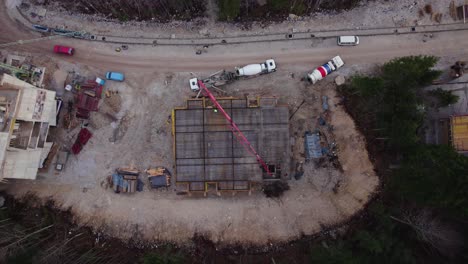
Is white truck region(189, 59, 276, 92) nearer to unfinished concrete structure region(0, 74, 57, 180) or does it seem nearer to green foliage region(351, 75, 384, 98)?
green foliage region(351, 75, 384, 98)

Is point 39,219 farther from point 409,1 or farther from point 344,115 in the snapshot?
point 409,1

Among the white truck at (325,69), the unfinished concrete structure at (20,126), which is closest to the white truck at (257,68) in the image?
the white truck at (325,69)

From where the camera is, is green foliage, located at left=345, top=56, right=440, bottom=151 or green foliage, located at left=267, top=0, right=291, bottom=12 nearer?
green foliage, located at left=345, top=56, right=440, bottom=151

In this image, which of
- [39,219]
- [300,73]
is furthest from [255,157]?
[39,219]

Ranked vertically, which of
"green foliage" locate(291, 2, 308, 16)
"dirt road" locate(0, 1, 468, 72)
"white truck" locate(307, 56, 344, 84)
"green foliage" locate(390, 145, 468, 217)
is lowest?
"green foliage" locate(390, 145, 468, 217)

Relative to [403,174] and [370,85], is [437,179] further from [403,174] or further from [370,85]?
[370,85]

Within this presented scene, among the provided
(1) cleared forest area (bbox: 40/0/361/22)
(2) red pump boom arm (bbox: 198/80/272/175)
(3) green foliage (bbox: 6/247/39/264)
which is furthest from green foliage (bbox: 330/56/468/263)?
(3) green foliage (bbox: 6/247/39/264)

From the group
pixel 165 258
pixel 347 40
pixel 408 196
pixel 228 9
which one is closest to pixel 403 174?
pixel 408 196
